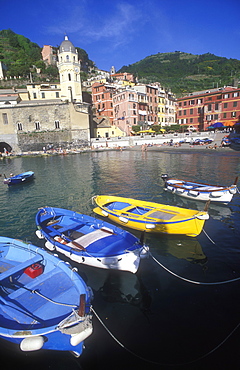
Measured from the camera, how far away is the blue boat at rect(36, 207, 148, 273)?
7.42 metres

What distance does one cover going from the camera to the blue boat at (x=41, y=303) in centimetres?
431

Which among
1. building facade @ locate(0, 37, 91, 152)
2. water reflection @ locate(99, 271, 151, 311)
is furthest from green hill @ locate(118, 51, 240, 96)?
water reflection @ locate(99, 271, 151, 311)

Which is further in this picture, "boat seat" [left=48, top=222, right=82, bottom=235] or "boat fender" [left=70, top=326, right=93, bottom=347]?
"boat seat" [left=48, top=222, right=82, bottom=235]

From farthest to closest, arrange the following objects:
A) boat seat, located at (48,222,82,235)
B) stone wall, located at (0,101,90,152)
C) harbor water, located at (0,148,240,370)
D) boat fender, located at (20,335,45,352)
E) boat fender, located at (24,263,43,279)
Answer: stone wall, located at (0,101,90,152), boat seat, located at (48,222,82,235), boat fender, located at (24,263,43,279), harbor water, located at (0,148,240,370), boat fender, located at (20,335,45,352)

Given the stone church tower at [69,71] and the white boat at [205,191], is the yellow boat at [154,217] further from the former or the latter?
the stone church tower at [69,71]

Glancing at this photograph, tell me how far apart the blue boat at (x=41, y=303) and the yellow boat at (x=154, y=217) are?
197 inches

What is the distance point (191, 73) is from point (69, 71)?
326 ft

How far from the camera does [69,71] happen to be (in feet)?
196

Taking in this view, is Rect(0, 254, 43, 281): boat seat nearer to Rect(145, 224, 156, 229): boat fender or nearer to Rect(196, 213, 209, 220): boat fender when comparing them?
Rect(145, 224, 156, 229): boat fender

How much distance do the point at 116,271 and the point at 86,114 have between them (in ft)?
188

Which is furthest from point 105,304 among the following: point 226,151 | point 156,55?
point 156,55

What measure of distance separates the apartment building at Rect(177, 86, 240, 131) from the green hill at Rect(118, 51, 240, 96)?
3017cm

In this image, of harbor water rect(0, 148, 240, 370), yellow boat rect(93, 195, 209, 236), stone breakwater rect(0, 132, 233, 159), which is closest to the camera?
harbor water rect(0, 148, 240, 370)

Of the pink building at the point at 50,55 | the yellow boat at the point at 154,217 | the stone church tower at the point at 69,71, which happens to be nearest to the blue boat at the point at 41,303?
the yellow boat at the point at 154,217
